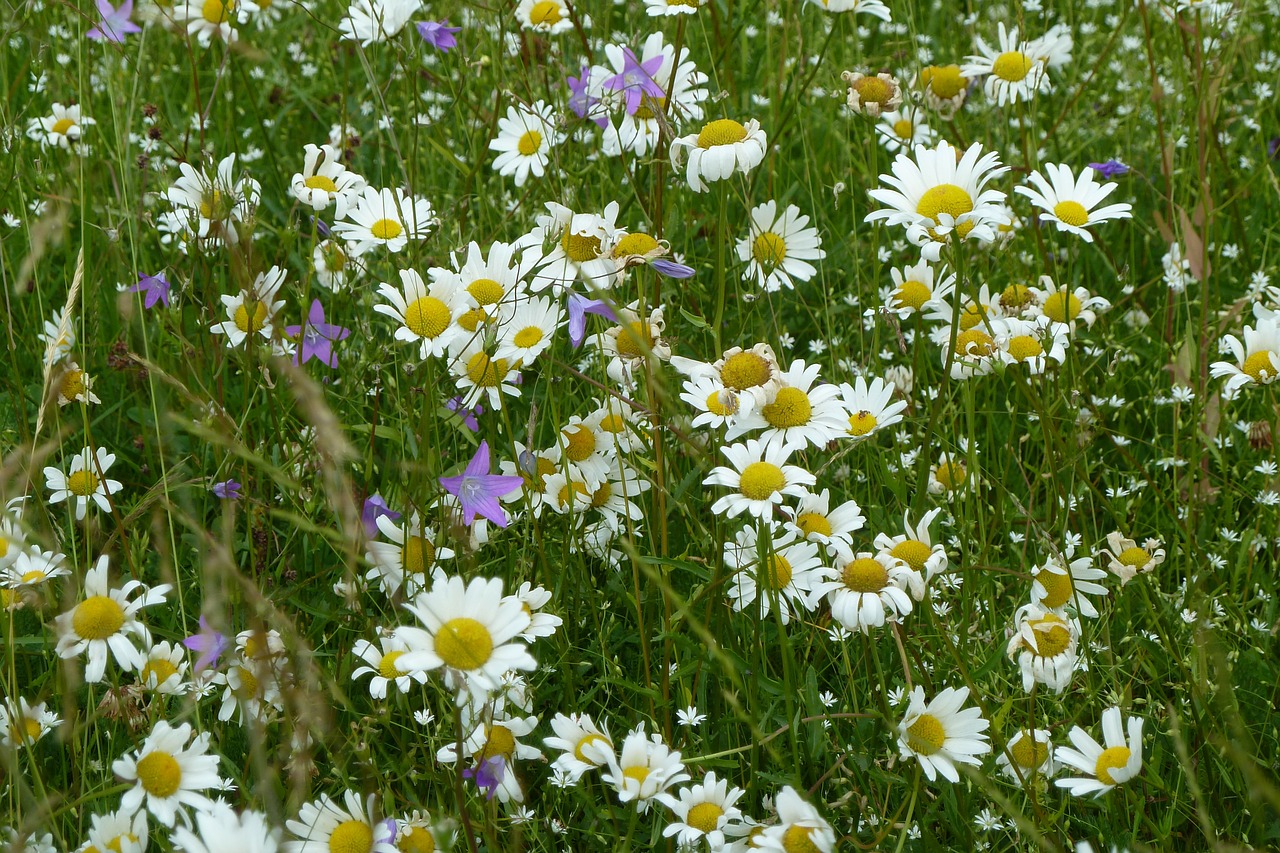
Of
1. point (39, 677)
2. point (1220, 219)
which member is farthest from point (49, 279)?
point (1220, 219)

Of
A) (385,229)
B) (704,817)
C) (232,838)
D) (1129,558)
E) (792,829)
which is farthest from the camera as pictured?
(385,229)

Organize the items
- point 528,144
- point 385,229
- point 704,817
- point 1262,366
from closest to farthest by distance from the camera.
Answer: point 704,817, point 1262,366, point 385,229, point 528,144

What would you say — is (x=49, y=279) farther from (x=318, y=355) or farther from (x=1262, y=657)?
(x=1262, y=657)

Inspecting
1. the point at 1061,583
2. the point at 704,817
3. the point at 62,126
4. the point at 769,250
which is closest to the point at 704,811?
the point at 704,817

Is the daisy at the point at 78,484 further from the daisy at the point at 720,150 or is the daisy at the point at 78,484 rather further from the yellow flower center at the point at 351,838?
the daisy at the point at 720,150

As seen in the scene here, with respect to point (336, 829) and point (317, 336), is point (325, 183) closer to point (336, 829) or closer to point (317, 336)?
point (317, 336)

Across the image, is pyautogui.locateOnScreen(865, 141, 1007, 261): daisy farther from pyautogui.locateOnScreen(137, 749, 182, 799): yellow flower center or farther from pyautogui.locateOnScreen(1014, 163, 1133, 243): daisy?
pyautogui.locateOnScreen(137, 749, 182, 799): yellow flower center

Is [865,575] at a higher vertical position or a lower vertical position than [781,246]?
lower
